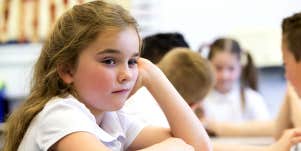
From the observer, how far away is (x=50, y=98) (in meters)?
0.92

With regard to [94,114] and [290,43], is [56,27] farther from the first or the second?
[290,43]

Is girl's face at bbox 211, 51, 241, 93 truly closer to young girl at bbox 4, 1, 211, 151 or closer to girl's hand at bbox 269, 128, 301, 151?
girl's hand at bbox 269, 128, 301, 151

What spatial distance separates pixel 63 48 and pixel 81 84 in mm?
74

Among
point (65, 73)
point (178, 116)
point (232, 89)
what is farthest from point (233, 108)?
point (65, 73)

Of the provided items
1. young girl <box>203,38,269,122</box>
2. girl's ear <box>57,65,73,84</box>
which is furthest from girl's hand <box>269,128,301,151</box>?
young girl <box>203,38,269,122</box>

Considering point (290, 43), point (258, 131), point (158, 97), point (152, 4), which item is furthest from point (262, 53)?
point (158, 97)

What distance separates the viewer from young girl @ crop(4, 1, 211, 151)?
2.74ft

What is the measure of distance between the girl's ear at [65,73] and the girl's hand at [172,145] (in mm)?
199

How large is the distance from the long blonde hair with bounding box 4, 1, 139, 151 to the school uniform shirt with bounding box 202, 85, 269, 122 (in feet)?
5.03

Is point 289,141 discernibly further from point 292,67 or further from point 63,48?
point 63,48

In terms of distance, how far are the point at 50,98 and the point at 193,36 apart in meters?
2.16

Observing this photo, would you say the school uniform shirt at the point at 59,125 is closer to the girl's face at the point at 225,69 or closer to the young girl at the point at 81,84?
the young girl at the point at 81,84

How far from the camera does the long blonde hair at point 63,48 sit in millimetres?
883

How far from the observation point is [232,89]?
2.62 meters
